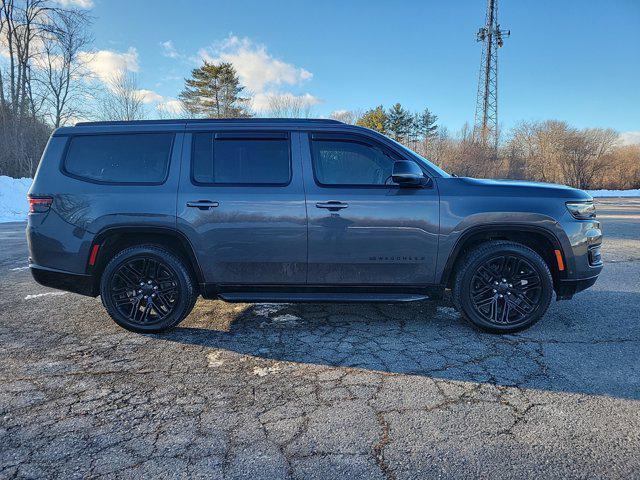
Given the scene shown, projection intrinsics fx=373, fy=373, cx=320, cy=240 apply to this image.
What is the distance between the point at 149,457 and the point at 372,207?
2483 mm

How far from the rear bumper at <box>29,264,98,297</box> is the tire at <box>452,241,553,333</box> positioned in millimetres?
3516

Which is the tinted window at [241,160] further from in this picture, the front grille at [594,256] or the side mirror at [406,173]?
the front grille at [594,256]

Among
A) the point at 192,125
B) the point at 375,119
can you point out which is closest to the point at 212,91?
the point at 375,119

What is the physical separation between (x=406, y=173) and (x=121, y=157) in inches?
107

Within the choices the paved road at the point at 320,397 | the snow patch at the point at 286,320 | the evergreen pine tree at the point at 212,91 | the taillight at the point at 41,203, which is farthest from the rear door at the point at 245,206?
the evergreen pine tree at the point at 212,91

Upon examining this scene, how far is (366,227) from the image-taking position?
3.44 m

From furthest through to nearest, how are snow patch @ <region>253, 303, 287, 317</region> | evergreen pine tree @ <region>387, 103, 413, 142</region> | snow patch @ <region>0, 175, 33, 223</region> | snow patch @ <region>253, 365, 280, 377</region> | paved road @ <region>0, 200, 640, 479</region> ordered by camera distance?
evergreen pine tree @ <region>387, 103, 413, 142</region>
snow patch @ <region>0, 175, 33, 223</region>
snow patch @ <region>253, 303, 287, 317</region>
snow patch @ <region>253, 365, 280, 377</region>
paved road @ <region>0, 200, 640, 479</region>

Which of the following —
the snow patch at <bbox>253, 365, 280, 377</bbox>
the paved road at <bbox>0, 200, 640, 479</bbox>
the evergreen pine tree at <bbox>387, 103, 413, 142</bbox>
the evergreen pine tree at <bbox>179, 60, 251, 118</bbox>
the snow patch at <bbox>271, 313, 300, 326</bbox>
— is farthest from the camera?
the evergreen pine tree at <bbox>387, 103, 413, 142</bbox>

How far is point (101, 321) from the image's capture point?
392 centimetres

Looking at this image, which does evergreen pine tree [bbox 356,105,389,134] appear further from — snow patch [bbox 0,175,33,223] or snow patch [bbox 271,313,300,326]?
snow patch [bbox 271,313,300,326]

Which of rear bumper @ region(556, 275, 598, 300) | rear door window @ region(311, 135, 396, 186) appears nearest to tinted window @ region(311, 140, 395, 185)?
rear door window @ region(311, 135, 396, 186)

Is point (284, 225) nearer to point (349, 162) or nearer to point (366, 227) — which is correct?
point (366, 227)

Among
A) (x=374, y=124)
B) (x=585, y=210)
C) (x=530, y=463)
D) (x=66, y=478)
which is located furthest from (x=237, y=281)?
(x=374, y=124)

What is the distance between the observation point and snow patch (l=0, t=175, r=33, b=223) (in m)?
13.9
